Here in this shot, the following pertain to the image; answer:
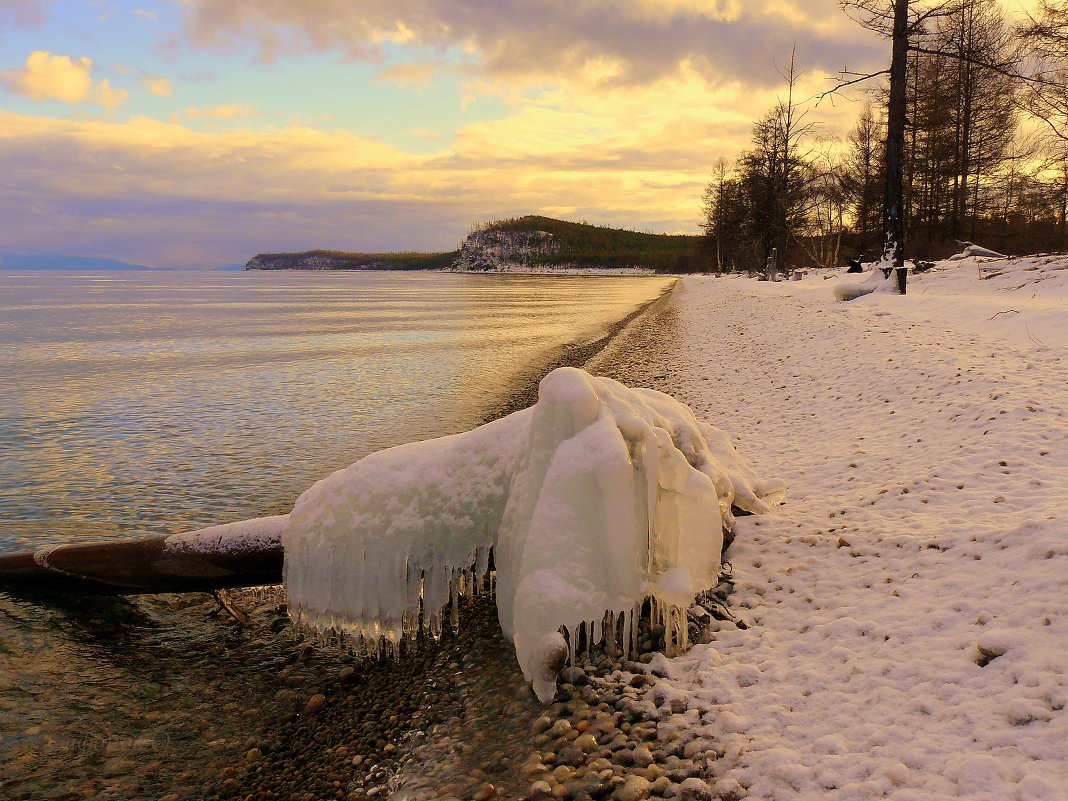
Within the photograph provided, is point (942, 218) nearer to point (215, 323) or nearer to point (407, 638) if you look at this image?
point (407, 638)

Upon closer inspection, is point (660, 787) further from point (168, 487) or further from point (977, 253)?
point (977, 253)

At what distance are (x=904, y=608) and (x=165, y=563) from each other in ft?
20.0

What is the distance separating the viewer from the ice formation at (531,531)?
432cm

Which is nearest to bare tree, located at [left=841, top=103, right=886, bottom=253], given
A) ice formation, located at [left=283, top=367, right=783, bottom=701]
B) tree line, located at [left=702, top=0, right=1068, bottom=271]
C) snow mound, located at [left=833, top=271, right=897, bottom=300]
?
tree line, located at [left=702, top=0, right=1068, bottom=271]

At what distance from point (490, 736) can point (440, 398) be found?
12875 millimetres

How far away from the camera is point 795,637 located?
172 inches

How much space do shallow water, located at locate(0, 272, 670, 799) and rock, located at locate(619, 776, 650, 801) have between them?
2677 mm

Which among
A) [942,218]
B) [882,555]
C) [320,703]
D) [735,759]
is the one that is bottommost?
A: [320,703]

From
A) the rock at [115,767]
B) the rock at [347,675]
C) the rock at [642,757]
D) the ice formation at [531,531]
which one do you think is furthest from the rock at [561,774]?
the rock at [115,767]

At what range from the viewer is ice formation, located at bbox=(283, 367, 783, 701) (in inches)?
170

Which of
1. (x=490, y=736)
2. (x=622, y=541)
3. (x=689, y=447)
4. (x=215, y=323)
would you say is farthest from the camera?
(x=215, y=323)

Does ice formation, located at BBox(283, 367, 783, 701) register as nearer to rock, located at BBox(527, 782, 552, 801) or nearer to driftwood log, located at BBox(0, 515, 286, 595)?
driftwood log, located at BBox(0, 515, 286, 595)

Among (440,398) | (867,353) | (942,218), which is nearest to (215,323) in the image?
(440,398)

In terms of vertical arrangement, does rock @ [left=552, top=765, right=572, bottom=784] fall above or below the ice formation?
below
